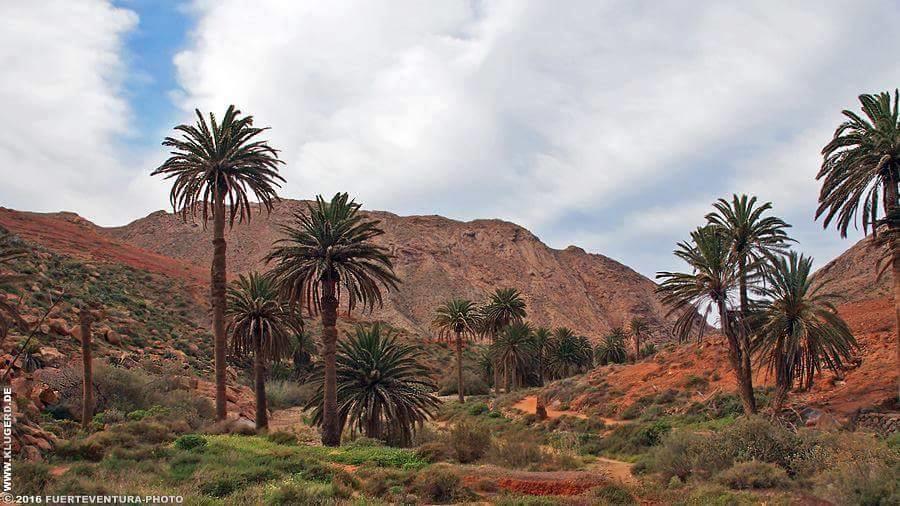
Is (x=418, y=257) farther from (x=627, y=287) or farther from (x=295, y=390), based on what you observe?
(x=295, y=390)

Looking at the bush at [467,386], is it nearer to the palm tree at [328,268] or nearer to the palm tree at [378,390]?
the palm tree at [378,390]

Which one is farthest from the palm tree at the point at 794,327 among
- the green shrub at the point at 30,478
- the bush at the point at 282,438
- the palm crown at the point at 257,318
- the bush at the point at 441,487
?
the green shrub at the point at 30,478

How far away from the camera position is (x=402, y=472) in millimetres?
15797

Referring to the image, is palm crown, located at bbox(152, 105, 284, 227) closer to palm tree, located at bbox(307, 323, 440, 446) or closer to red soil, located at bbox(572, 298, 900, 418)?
palm tree, located at bbox(307, 323, 440, 446)

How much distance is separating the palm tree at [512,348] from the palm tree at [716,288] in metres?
31.4

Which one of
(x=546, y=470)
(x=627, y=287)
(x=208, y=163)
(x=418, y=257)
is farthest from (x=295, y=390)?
(x=627, y=287)

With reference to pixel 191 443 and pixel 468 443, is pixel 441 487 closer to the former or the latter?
pixel 468 443

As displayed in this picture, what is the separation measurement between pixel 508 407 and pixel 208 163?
101ft

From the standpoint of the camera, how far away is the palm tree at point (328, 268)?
73.6 feet

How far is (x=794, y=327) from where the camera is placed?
2359cm

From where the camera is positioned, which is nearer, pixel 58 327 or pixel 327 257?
pixel 327 257

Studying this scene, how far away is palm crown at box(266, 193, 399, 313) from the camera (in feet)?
73.5

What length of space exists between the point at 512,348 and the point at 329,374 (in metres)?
36.7

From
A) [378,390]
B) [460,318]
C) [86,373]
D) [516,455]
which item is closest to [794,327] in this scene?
[516,455]
